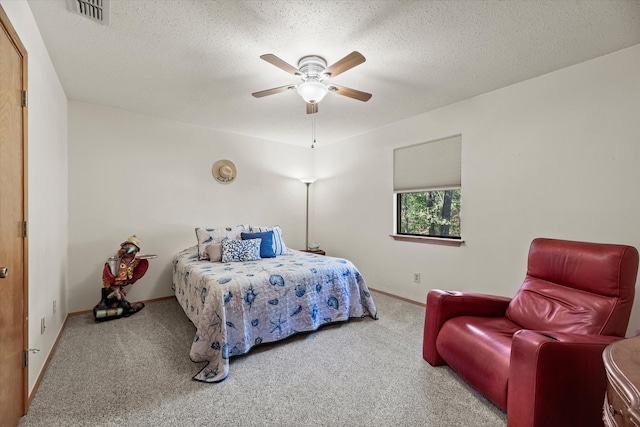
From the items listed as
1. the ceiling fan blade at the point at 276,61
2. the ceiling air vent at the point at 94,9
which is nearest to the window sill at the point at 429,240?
the ceiling fan blade at the point at 276,61

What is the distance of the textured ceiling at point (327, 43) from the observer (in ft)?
5.69

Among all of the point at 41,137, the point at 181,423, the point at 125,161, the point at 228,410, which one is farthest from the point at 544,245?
the point at 125,161

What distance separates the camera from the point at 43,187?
208 cm

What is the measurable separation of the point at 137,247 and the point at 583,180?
177 inches

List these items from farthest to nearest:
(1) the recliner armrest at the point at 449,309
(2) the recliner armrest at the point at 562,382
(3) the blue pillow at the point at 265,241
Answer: (3) the blue pillow at the point at 265,241 < (1) the recliner armrest at the point at 449,309 < (2) the recliner armrest at the point at 562,382

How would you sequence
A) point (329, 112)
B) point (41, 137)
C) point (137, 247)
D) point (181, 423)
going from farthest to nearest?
point (329, 112) → point (137, 247) → point (41, 137) → point (181, 423)

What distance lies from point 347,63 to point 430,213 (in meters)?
2.37

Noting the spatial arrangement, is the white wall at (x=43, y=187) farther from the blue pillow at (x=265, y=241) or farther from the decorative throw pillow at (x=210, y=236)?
the blue pillow at (x=265, y=241)

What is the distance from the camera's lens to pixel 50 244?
229cm

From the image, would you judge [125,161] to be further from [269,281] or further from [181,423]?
[181,423]

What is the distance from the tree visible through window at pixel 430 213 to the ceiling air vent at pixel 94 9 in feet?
11.3

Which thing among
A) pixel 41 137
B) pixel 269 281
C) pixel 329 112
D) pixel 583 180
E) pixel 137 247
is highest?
pixel 329 112

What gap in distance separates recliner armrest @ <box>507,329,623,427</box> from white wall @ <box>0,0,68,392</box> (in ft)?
9.36

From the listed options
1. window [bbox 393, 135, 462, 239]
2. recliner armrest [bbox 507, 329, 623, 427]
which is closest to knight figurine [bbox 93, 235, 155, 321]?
window [bbox 393, 135, 462, 239]
